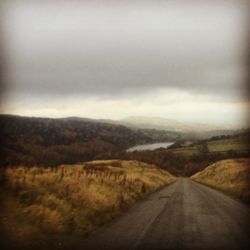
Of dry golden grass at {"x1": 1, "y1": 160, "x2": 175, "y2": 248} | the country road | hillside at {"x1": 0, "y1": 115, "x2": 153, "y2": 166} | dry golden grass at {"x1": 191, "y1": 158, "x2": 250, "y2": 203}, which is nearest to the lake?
hillside at {"x1": 0, "y1": 115, "x2": 153, "y2": 166}

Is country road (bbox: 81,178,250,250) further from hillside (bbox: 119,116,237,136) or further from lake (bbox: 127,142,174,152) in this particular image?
lake (bbox: 127,142,174,152)

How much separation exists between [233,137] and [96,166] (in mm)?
10155

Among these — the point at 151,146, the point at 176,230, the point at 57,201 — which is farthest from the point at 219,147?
the point at 57,201

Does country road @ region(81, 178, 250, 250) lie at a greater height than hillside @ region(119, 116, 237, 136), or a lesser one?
lesser

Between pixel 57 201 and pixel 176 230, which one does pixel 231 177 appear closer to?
pixel 176 230

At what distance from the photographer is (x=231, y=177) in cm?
4259

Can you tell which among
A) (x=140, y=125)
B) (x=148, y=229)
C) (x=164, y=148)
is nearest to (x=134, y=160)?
(x=164, y=148)

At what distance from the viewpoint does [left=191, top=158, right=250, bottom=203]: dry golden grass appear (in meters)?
29.5

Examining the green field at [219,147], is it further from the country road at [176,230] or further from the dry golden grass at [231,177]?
the country road at [176,230]

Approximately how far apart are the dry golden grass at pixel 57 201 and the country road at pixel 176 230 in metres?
0.98

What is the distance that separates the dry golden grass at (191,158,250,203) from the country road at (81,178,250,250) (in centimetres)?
390

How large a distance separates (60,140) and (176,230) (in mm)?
11030

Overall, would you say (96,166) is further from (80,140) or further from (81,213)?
(81,213)

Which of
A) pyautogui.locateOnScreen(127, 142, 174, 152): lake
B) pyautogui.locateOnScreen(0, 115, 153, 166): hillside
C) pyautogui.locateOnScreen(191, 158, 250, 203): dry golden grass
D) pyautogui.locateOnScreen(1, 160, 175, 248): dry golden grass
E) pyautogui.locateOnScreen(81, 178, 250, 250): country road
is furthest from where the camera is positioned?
pyautogui.locateOnScreen(191, 158, 250, 203): dry golden grass
